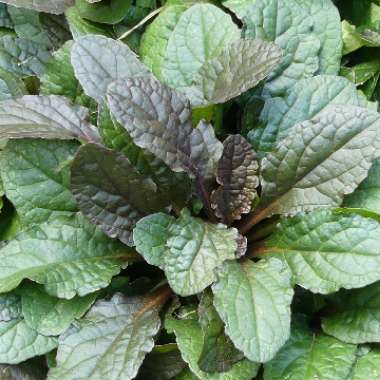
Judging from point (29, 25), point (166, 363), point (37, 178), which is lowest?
point (166, 363)

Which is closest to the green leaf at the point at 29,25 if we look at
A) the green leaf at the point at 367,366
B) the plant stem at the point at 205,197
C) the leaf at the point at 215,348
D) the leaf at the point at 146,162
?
the leaf at the point at 146,162

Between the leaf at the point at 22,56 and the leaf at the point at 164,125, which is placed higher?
the leaf at the point at 164,125

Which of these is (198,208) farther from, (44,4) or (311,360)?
(44,4)

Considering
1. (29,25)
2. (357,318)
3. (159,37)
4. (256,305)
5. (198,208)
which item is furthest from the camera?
(29,25)

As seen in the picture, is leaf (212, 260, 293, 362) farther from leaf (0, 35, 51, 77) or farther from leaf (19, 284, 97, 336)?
leaf (0, 35, 51, 77)

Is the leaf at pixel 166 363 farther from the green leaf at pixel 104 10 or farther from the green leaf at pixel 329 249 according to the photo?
the green leaf at pixel 104 10

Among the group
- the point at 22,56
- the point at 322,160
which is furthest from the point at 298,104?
the point at 22,56
